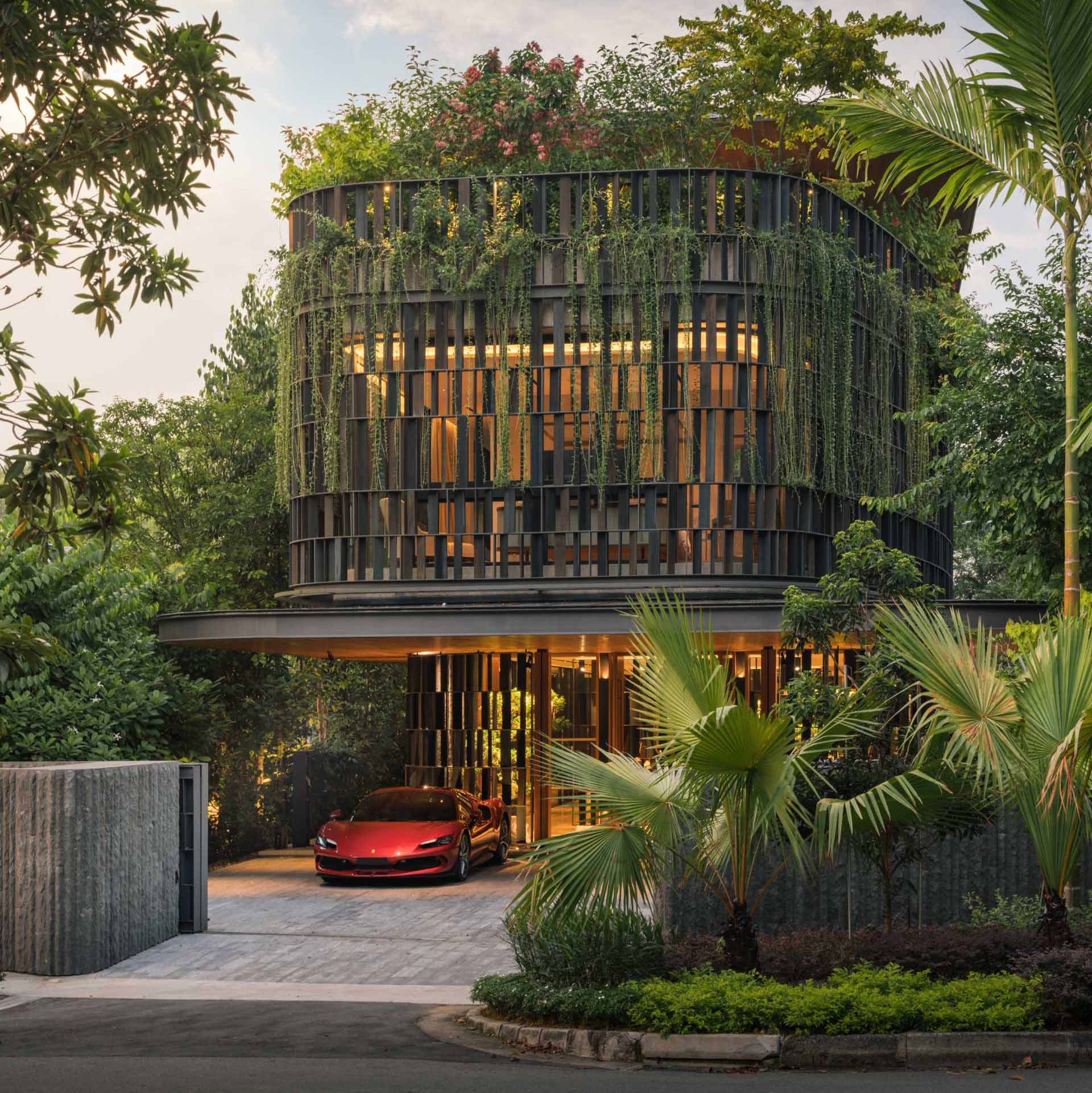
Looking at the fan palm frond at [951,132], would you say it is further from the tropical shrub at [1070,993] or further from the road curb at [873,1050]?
the road curb at [873,1050]

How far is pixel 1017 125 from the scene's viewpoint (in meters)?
11.8

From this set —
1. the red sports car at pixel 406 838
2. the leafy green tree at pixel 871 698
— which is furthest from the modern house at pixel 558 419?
the leafy green tree at pixel 871 698

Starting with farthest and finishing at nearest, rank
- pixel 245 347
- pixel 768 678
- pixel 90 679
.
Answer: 1. pixel 245 347
2. pixel 768 678
3. pixel 90 679

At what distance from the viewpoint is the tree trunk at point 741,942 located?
10.2m

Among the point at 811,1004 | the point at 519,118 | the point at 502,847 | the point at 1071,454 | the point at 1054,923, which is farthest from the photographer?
the point at 519,118

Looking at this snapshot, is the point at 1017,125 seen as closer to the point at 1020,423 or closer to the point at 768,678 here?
the point at 1020,423

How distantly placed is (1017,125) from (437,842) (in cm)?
1221

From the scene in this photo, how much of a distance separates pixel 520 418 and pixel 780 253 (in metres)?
5.21

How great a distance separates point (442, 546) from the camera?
23984 mm

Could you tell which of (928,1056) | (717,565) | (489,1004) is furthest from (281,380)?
(928,1056)

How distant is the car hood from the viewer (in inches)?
762

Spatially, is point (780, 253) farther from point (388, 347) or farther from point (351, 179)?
point (351, 179)

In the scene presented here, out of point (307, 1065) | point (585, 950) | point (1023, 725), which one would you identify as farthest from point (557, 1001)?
point (1023, 725)

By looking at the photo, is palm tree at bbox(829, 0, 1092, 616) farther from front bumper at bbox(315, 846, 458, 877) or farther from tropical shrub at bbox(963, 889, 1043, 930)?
front bumper at bbox(315, 846, 458, 877)
